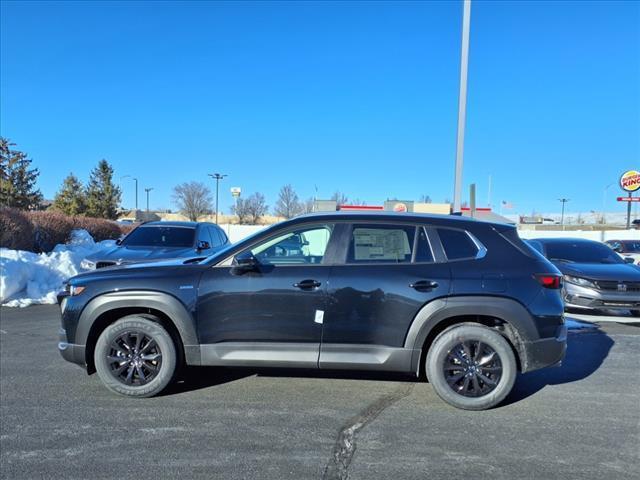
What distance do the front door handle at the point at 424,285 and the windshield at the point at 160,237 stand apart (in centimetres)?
654

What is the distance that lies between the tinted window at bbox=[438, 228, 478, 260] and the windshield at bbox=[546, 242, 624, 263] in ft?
21.7

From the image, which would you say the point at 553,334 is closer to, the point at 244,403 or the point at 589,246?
the point at 244,403

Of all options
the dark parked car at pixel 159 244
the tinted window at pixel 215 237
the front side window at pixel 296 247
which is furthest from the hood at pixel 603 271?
the tinted window at pixel 215 237

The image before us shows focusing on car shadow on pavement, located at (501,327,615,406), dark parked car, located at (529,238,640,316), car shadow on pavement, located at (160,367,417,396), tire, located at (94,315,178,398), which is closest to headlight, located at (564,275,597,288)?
dark parked car, located at (529,238,640,316)

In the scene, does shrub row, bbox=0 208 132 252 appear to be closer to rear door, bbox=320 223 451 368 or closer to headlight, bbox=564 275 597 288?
rear door, bbox=320 223 451 368

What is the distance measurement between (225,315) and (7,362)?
3.31 m

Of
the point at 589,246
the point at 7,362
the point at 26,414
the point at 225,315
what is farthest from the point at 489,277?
the point at 589,246

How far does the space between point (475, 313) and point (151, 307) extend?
3079 mm

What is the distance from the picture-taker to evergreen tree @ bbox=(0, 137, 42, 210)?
1654 inches

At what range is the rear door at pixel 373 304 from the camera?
4.37 m

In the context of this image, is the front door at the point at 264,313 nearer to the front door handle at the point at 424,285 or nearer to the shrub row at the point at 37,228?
the front door handle at the point at 424,285

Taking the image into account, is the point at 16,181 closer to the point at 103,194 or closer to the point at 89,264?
the point at 103,194

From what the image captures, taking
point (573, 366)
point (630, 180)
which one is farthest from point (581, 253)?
point (630, 180)

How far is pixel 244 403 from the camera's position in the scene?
4.50 m
